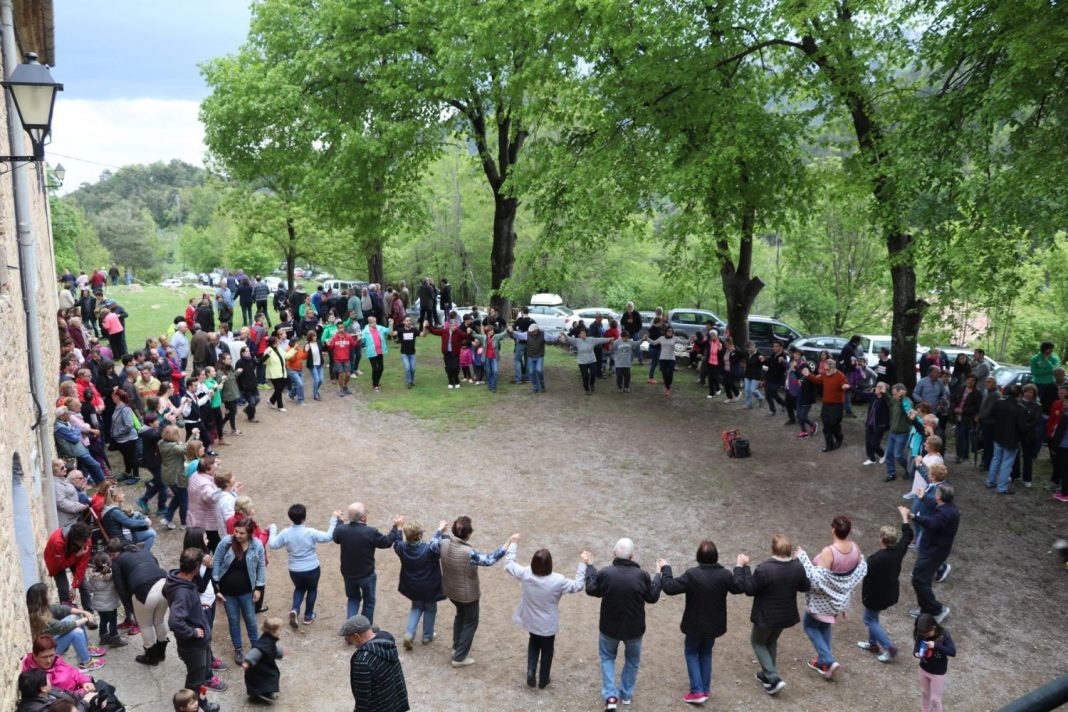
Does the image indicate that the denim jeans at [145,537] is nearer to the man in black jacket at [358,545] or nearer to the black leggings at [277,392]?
the man in black jacket at [358,545]

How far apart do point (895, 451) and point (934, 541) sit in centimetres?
475

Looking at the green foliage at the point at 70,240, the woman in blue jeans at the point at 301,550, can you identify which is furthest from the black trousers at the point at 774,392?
the green foliage at the point at 70,240

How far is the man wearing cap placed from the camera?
6328 mm

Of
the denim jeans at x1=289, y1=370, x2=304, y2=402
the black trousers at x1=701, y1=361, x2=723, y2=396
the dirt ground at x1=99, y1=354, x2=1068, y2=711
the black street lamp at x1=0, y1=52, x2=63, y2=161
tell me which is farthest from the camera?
the black trousers at x1=701, y1=361, x2=723, y2=396

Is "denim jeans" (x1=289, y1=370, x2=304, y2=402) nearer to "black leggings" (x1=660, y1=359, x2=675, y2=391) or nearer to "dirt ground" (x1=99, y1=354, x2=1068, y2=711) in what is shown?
"dirt ground" (x1=99, y1=354, x2=1068, y2=711)

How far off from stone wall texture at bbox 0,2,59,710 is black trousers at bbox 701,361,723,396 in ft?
44.3

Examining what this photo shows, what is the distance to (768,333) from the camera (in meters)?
25.3

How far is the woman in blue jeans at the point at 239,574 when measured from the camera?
27.4 ft

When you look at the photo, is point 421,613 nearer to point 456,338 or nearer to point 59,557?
point 59,557

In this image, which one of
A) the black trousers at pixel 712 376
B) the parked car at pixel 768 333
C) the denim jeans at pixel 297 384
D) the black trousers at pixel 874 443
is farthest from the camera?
the parked car at pixel 768 333

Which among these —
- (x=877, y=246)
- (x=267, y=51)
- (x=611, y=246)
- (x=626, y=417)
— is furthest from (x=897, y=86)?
(x=611, y=246)

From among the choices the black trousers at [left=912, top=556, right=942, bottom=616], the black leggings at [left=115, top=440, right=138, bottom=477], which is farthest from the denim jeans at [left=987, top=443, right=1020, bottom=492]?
the black leggings at [left=115, top=440, right=138, bottom=477]

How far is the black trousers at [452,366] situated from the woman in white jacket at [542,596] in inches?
469

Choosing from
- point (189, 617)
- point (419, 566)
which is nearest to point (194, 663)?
point (189, 617)
